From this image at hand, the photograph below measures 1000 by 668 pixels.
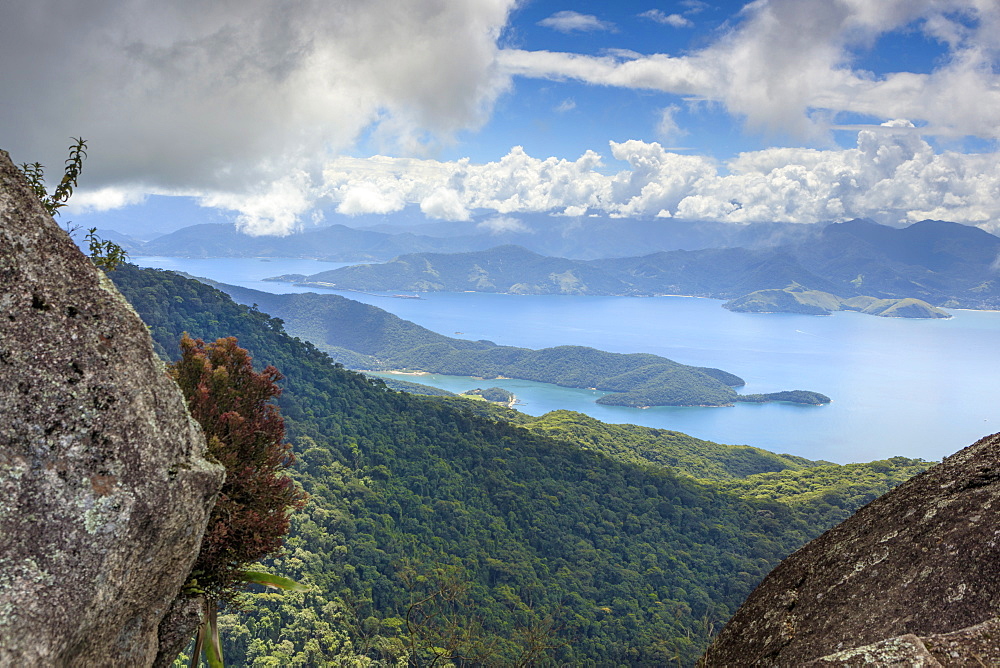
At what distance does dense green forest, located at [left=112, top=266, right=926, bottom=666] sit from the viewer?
25.7 metres

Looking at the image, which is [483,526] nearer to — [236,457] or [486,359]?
[236,457]

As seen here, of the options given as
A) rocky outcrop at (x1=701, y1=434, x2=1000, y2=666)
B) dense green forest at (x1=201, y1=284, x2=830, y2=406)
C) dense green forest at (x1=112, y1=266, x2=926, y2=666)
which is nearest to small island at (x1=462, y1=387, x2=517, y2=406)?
→ dense green forest at (x1=201, y1=284, x2=830, y2=406)

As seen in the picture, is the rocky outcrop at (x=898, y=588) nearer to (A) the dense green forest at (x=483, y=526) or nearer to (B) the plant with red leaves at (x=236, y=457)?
(B) the plant with red leaves at (x=236, y=457)

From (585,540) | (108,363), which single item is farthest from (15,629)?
(585,540)

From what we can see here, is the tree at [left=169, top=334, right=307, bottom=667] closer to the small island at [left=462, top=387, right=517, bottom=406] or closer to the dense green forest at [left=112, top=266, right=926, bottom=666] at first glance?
the dense green forest at [left=112, top=266, right=926, bottom=666]

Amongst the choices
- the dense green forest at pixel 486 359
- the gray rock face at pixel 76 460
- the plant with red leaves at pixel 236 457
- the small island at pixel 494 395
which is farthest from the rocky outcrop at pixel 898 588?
the dense green forest at pixel 486 359

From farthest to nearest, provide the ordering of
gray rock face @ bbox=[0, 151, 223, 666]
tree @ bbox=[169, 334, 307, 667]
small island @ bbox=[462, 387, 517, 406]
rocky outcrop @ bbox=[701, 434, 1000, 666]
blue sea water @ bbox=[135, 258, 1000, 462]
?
small island @ bbox=[462, 387, 517, 406], blue sea water @ bbox=[135, 258, 1000, 462], tree @ bbox=[169, 334, 307, 667], gray rock face @ bbox=[0, 151, 223, 666], rocky outcrop @ bbox=[701, 434, 1000, 666]

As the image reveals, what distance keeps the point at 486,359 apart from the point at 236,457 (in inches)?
6410

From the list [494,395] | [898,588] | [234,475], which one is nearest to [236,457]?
[234,475]

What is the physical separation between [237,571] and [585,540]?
124 feet

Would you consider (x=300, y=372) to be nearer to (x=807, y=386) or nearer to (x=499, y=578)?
(x=499, y=578)

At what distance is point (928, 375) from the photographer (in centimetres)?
15950

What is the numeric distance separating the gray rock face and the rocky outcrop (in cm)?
337

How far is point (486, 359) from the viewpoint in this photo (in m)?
169
